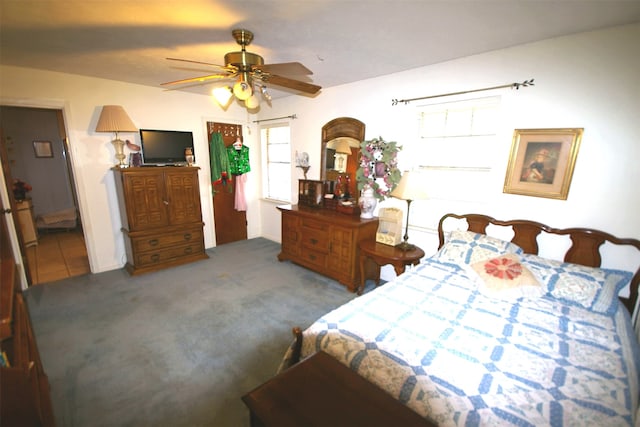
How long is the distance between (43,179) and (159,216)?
13.9 feet

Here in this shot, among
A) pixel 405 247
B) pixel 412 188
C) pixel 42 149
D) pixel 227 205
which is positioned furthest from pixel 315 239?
pixel 42 149

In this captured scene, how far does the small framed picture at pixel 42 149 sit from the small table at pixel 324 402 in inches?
290

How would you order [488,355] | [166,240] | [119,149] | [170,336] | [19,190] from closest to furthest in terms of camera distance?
[488,355] < [170,336] < [119,149] < [166,240] < [19,190]

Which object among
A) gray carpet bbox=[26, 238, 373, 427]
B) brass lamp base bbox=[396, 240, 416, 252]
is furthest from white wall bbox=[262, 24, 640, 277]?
gray carpet bbox=[26, 238, 373, 427]

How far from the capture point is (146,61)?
2.66 meters

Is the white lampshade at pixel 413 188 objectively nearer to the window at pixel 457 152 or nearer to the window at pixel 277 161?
the window at pixel 457 152

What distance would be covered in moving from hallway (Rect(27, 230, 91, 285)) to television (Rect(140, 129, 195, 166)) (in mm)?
1757

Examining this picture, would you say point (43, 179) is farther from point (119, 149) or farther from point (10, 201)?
point (119, 149)

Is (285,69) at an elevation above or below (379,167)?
→ above

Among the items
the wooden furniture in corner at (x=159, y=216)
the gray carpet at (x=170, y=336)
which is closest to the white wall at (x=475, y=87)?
the wooden furniture in corner at (x=159, y=216)

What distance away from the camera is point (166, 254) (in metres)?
3.65

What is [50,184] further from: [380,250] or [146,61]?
[380,250]

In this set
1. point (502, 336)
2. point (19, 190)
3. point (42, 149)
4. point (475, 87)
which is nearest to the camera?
point (502, 336)

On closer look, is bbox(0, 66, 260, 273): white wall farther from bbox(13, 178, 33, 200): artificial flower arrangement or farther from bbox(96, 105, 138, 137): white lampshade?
bbox(13, 178, 33, 200): artificial flower arrangement
